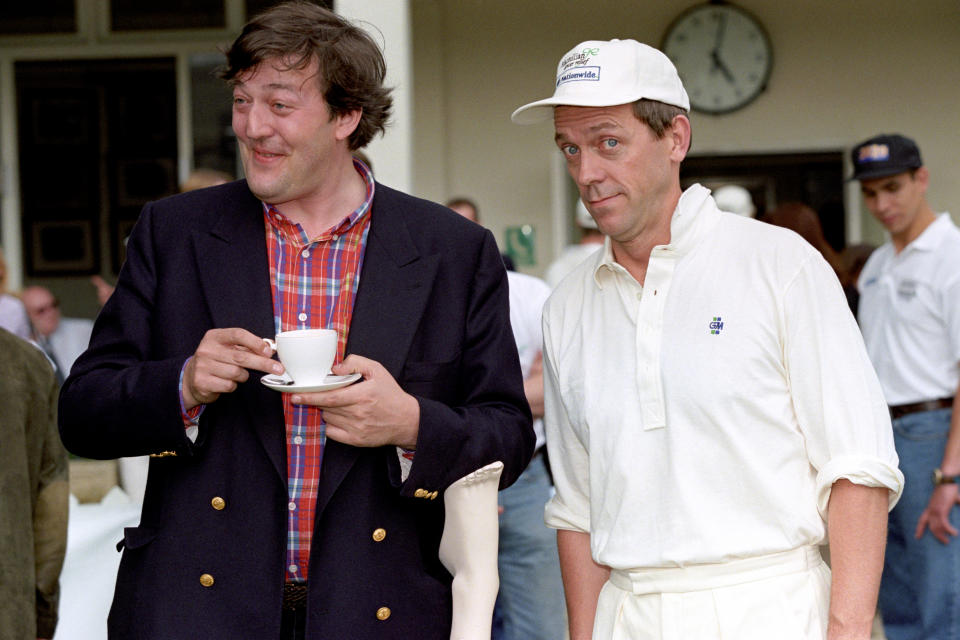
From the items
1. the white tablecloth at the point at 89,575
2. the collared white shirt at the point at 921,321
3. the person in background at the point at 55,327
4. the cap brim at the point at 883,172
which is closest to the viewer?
the white tablecloth at the point at 89,575

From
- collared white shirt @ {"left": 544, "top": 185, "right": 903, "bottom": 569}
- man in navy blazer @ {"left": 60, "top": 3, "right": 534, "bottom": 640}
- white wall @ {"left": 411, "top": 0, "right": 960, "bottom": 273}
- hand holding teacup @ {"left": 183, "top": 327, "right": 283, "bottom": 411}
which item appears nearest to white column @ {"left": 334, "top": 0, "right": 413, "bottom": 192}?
white wall @ {"left": 411, "top": 0, "right": 960, "bottom": 273}

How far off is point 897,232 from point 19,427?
Result: 139 inches

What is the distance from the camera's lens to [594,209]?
7.88 feet

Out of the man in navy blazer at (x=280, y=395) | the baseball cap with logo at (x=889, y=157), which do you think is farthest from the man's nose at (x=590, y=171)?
the baseball cap with logo at (x=889, y=157)

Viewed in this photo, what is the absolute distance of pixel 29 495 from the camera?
9.32ft

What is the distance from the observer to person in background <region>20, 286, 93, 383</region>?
22.7 feet

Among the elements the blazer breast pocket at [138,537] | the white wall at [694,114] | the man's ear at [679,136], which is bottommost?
the blazer breast pocket at [138,537]

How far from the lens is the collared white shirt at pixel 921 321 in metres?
4.70

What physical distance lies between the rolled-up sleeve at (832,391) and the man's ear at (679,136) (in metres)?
0.36

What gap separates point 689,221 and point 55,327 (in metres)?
5.51

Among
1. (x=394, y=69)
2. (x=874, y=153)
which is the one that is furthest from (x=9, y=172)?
(x=874, y=153)

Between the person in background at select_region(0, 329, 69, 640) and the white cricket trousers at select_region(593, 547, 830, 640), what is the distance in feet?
4.68

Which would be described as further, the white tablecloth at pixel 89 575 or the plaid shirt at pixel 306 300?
the white tablecloth at pixel 89 575

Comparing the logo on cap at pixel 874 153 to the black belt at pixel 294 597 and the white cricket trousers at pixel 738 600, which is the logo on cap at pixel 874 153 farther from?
the black belt at pixel 294 597
